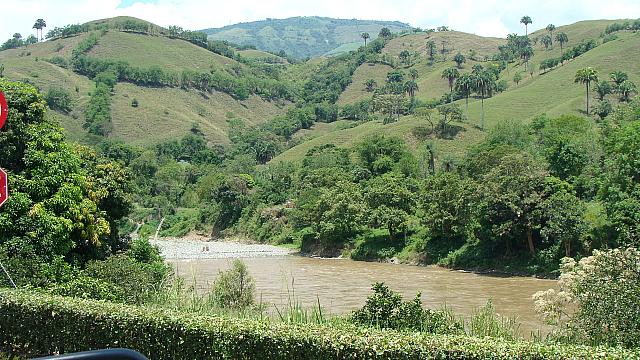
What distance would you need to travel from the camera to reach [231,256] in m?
64.1

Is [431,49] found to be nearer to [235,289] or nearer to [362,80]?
[362,80]

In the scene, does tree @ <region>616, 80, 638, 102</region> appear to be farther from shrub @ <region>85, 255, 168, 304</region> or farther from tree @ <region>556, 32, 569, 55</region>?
shrub @ <region>85, 255, 168, 304</region>

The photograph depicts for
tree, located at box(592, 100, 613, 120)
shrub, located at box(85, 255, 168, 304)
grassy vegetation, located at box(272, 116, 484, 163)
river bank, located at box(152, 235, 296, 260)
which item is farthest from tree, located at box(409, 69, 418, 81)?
shrub, located at box(85, 255, 168, 304)

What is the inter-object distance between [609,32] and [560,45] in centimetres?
1195

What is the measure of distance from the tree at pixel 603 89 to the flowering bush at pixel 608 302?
94.0 m

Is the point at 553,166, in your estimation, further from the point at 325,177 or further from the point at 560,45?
the point at 560,45

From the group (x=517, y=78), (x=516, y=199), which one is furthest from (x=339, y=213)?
(x=517, y=78)

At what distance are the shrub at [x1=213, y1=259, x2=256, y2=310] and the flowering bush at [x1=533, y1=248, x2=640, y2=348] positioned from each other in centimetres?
1034

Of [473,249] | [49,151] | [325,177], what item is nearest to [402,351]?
[49,151]

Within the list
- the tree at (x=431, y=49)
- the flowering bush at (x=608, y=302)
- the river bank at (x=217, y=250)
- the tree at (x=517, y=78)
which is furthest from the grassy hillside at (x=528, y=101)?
the flowering bush at (x=608, y=302)

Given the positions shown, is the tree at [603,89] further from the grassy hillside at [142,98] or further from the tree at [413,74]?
the grassy hillside at [142,98]

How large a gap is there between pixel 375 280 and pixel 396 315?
1134 inches

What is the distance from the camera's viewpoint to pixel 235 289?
825 inches

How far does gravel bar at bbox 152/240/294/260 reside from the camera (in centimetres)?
6344
